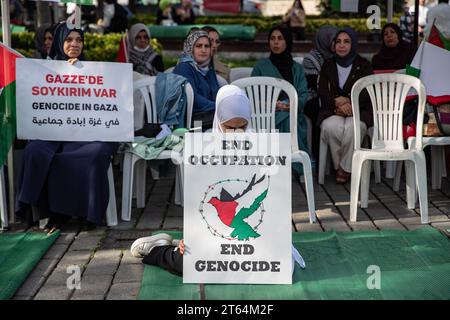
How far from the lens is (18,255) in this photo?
6234mm

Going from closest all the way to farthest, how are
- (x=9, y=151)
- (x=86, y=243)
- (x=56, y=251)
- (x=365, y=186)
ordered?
(x=56, y=251) → (x=86, y=243) → (x=9, y=151) → (x=365, y=186)

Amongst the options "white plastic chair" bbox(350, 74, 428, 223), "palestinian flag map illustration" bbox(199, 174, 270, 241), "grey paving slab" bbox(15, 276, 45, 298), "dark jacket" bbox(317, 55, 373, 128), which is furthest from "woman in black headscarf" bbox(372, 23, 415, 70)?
"grey paving slab" bbox(15, 276, 45, 298)

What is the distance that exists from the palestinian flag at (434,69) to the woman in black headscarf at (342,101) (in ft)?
2.35

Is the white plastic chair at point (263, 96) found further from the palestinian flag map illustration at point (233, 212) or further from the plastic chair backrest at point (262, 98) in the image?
the palestinian flag map illustration at point (233, 212)

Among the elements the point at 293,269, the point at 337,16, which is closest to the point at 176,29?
the point at 337,16

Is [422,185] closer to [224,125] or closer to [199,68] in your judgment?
[224,125]

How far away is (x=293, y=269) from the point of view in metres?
5.68

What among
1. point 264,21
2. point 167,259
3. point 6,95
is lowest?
point 167,259

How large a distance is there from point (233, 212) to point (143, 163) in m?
2.57

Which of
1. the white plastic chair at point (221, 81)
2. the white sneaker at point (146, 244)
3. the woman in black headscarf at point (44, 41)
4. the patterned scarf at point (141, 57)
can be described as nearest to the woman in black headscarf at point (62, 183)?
the white sneaker at point (146, 244)

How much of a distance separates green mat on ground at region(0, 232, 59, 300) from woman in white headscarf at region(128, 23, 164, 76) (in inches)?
151

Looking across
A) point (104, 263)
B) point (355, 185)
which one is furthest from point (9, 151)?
point (355, 185)

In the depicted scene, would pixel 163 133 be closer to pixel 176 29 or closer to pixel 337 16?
pixel 176 29

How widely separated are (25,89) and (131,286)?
7.12ft
